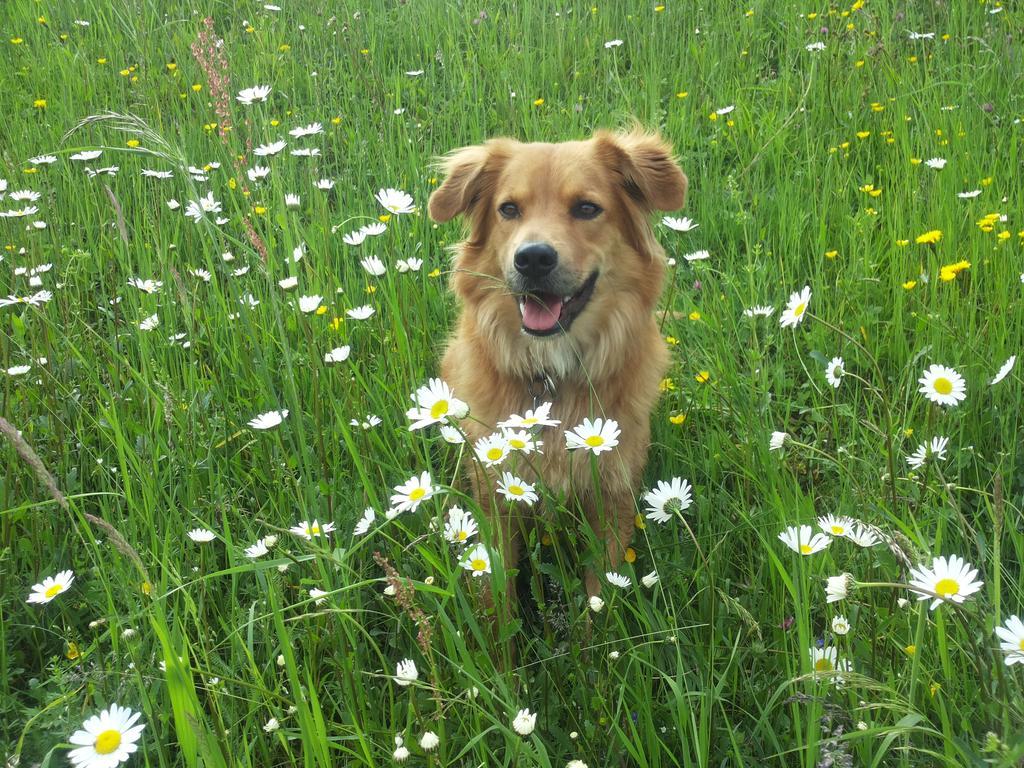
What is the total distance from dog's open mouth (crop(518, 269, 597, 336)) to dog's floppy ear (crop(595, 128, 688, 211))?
38 cm

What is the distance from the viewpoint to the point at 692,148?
4.01 metres

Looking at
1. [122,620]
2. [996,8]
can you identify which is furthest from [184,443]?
[996,8]

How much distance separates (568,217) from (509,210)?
0.21 meters

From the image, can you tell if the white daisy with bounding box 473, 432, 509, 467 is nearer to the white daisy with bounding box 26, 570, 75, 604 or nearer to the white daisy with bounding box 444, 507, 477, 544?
the white daisy with bounding box 444, 507, 477, 544

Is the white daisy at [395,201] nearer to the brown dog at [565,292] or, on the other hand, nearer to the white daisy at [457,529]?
the brown dog at [565,292]

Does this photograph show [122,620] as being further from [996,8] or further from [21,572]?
[996,8]

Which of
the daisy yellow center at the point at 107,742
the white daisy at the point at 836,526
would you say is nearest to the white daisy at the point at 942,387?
the white daisy at the point at 836,526

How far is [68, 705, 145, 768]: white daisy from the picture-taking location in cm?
116

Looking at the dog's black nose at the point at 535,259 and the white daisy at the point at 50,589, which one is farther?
the dog's black nose at the point at 535,259

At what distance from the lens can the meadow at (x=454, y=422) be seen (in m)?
1.42

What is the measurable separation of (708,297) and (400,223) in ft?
4.55

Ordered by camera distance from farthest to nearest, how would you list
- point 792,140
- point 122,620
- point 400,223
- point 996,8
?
point 996,8, point 792,140, point 400,223, point 122,620

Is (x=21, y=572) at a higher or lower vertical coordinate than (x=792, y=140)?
lower

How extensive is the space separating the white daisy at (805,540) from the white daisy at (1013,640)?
34 centimetres
